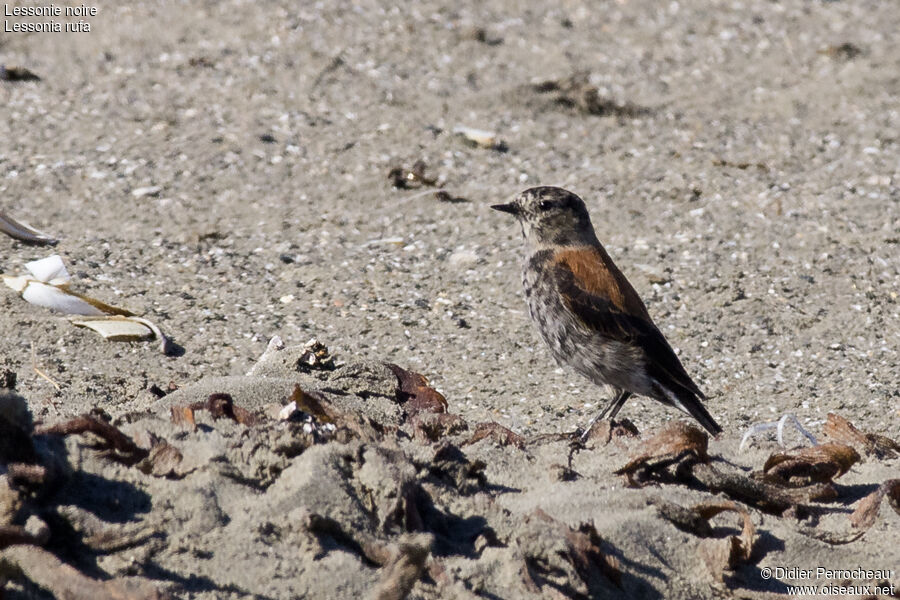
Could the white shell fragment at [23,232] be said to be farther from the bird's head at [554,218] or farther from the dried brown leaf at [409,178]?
the bird's head at [554,218]

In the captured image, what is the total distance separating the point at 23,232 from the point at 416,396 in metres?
3.19

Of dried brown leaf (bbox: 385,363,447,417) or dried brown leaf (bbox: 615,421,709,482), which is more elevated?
dried brown leaf (bbox: 615,421,709,482)

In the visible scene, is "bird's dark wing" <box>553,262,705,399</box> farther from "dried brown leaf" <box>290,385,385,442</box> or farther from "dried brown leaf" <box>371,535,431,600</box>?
"dried brown leaf" <box>371,535,431,600</box>

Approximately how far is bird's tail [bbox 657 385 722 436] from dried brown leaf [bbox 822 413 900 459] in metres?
0.48

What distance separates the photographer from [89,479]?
314cm

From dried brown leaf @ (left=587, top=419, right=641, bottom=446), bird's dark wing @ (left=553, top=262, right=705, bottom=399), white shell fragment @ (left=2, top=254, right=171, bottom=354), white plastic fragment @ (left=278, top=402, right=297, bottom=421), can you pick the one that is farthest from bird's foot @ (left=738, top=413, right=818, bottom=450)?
white shell fragment @ (left=2, top=254, right=171, bottom=354)

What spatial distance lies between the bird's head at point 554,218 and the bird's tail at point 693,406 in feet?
3.32

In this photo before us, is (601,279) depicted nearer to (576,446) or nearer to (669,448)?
(576,446)

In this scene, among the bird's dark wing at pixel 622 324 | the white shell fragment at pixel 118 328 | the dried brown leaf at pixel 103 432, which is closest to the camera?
the dried brown leaf at pixel 103 432

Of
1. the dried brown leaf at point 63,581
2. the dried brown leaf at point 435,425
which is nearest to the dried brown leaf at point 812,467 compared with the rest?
the dried brown leaf at point 435,425

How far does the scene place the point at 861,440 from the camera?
4645 mm

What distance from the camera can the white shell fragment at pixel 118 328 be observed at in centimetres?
549

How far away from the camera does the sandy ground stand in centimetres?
322

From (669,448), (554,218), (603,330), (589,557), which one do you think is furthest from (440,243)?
(589,557)
